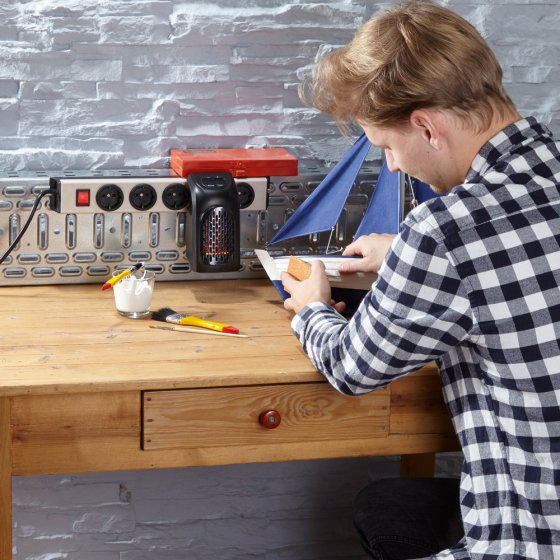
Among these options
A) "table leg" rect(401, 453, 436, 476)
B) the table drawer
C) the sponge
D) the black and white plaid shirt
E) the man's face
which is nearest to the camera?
the black and white plaid shirt

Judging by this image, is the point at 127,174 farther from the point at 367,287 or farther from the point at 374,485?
the point at 374,485

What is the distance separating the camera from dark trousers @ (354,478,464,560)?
1.70 metres

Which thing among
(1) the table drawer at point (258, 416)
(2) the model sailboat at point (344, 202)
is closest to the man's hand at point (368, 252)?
(2) the model sailboat at point (344, 202)

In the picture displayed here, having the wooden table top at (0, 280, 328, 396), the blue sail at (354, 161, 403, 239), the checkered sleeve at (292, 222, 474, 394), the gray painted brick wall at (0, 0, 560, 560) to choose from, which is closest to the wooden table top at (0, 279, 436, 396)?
the wooden table top at (0, 280, 328, 396)

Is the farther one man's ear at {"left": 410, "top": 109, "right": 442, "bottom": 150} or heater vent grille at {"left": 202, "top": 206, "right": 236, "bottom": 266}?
heater vent grille at {"left": 202, "top": 206, "right": 236, "bottom": 266}

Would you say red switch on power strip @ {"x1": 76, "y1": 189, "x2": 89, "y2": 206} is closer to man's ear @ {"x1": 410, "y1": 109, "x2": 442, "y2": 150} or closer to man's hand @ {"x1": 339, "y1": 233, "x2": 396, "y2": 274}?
man's hand @ {"x1": 339, "y1": 233, "x2": 396, "y2": 274}

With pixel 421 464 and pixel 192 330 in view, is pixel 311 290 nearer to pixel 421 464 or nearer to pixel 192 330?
pixel 192 330

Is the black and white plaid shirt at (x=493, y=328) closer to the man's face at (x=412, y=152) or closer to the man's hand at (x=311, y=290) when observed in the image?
the man's face at (x=412, y=152)

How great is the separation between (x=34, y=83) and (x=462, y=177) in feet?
3.34

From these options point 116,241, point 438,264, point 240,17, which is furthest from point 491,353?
point 240,17

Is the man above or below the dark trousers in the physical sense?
above

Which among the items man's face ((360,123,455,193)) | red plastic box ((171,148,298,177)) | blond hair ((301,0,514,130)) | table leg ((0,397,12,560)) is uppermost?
blond hair ((301,0,514,130))

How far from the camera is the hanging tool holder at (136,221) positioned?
199 cm

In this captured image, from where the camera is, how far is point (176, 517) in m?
2.37
